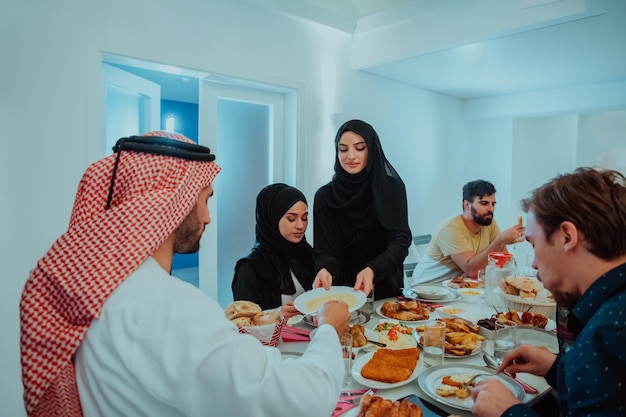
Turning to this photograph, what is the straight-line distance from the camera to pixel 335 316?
4.16 feet

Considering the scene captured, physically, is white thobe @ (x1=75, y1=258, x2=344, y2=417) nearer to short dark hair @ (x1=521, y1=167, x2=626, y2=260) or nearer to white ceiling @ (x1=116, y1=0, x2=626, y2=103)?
short dark hair @ (x1=521, y1=167, x2=626, y2=260)

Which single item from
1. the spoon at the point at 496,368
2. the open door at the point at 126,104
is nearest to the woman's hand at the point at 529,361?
the spoon at the point at 496,368

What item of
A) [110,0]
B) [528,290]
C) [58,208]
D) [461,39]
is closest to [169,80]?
[110,0]

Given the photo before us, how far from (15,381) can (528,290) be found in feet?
9.59

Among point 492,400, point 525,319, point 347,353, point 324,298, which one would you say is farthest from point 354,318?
point 492,400

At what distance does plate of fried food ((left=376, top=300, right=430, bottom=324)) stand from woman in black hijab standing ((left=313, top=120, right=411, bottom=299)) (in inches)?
19.3

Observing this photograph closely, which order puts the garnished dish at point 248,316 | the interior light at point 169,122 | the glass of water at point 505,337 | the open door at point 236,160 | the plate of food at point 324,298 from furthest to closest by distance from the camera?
the interior light at point 169,122 < the open door at point 236,160 < the plate of food at point 324,298 < the glass of water at point 505,337 < the garnished dish at point 248,316

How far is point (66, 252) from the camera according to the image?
90 centimetres

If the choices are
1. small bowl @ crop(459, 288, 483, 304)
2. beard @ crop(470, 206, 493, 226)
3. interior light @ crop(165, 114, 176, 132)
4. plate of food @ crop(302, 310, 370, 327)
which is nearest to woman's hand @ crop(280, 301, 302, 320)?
plate of food @ crop(302, 310, 370, 327)

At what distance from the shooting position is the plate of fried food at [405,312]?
1885mm

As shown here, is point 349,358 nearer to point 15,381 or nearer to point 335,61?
point 15,381

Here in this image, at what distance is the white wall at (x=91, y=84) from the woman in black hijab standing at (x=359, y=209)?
1.36 m

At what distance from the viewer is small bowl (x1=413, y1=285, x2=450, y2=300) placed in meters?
2.25

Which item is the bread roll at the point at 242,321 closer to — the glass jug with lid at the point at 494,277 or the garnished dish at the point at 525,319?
the garnished dish at the point at 525,319
